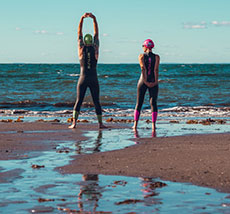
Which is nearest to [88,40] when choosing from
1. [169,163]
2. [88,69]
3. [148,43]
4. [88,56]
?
[88,56]

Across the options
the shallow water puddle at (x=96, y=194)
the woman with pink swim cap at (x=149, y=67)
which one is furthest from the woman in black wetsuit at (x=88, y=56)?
the shallow water puddle at (x=96, y=194)

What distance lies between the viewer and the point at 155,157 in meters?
7.59

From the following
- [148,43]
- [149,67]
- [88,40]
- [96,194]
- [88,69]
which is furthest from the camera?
[88,69]

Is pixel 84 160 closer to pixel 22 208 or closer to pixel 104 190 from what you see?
pixel 104 190

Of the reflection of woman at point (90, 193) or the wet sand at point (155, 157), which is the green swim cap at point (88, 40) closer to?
the wet sand at point (155, 157)

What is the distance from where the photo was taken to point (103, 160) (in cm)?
736

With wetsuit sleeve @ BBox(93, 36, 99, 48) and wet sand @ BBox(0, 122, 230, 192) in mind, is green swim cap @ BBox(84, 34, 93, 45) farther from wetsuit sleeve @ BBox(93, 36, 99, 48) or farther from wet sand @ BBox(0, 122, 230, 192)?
wet sand @ BBox(0, 122, 230, 192)

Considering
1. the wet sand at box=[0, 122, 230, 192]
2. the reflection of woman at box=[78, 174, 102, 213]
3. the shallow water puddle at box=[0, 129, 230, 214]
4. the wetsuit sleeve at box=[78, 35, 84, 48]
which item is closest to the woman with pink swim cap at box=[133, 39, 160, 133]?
the wetsuit sleeve at box=[78, 35, 84, 48]

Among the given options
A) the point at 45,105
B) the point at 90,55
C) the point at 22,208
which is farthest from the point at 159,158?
the point at 45,105

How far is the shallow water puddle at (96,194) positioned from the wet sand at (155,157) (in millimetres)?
292

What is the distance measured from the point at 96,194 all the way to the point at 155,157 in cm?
250

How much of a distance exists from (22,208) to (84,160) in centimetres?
273

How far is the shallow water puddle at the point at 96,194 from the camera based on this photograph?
4.68 m

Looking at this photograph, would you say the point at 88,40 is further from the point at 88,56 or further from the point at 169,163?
the point at 169,163
